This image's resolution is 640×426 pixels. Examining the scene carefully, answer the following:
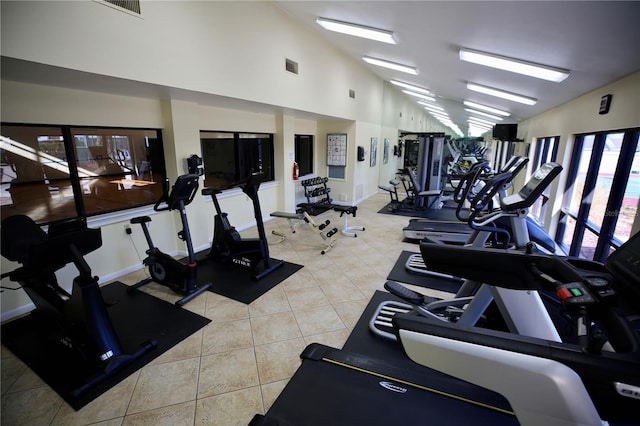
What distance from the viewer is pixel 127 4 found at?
2.62 meters

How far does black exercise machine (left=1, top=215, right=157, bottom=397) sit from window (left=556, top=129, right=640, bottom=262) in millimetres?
4502

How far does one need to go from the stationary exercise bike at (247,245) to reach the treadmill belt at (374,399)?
1.78 m

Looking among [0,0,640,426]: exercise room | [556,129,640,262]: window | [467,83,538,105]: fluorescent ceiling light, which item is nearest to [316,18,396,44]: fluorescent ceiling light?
[0,0,640,426]: exercise room

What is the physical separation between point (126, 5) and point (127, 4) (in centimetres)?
2

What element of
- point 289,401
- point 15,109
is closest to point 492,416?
point 289,401

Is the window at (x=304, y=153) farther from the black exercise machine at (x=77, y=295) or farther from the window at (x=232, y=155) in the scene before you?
the black exercise machine at (x=77, y=295)

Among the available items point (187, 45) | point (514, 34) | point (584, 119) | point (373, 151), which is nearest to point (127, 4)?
point (187, 45)

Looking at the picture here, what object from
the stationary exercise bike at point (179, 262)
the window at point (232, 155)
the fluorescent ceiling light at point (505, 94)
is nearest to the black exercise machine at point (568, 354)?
Answer: the stationary exercise bike at point (179, 262)

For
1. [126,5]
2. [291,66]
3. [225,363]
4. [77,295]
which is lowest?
[225,363]

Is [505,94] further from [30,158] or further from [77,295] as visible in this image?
[30,158]

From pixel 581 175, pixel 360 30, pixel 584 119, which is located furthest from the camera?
pixel 581 175

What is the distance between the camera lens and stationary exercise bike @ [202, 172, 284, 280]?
11.8 feet

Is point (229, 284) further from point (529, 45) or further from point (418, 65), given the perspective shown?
point (418, 65)

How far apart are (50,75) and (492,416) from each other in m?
4.22
